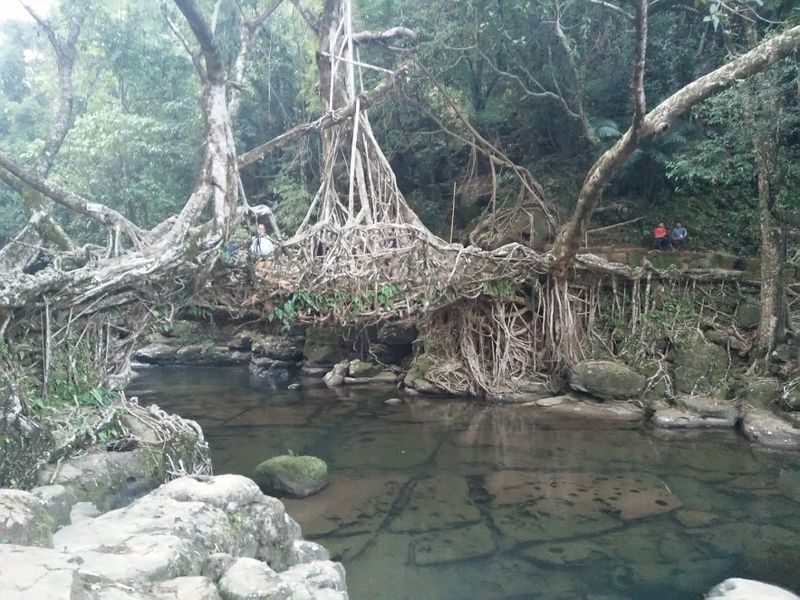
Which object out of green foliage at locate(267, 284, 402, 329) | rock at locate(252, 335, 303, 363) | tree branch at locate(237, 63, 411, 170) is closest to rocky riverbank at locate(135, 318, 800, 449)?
rock at locate(252, 335, 303, 363)

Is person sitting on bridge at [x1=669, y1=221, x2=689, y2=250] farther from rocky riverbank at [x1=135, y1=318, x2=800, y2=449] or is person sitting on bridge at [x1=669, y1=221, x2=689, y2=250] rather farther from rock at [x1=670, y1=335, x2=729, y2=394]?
rock at [x1=670, y1=335, x2=729, y2=394]

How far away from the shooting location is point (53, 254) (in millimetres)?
6875

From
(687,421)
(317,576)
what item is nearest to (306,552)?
(317,576)

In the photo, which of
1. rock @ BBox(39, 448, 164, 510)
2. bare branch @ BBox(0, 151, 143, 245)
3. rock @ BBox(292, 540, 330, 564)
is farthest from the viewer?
bare branch @ BBox(0, 151, 143, 245)

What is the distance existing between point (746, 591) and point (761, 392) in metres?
5.32

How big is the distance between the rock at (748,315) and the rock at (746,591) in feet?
21.8

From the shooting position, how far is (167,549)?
3.70 metres

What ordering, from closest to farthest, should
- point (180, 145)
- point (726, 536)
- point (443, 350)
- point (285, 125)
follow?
point (726, 536), point (443, 350), point (180, 145), point (285, 125)

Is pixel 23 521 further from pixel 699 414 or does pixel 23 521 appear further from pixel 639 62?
pixel 699 414

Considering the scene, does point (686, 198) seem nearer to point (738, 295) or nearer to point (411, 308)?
point (738, 295)

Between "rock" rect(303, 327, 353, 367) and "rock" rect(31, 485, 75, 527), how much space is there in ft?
31.4

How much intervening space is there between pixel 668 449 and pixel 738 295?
11.8 feet

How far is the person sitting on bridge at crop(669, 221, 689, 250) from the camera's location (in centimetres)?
1219

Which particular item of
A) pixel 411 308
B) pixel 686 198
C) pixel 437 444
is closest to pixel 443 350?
pixel 411 308
